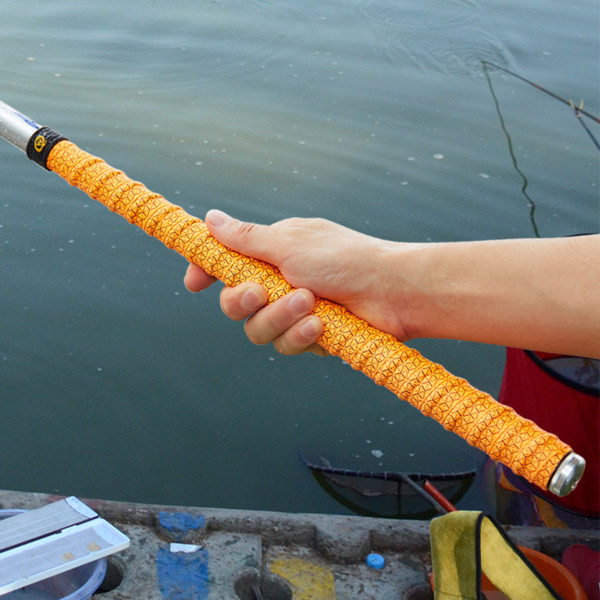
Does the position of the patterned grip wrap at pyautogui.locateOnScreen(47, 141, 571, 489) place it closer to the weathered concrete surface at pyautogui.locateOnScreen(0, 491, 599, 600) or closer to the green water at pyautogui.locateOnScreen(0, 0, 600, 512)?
the weathered concrete surface at pyautogui.locateOnScreen(0, 491, 599, 600)

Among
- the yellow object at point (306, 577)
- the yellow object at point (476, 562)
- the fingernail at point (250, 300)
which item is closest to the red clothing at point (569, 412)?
the yellow object at point (476, 562)

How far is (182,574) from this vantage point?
1.86 metres

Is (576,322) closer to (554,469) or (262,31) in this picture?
(554,469)

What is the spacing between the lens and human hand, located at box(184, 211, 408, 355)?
1536 millimetres

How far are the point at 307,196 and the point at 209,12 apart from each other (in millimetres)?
2819

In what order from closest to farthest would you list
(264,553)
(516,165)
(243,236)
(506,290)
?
1. (506,290)
2. (243,236)
3. (264,553)
4. (516,165)

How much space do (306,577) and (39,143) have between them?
1219 millimetres

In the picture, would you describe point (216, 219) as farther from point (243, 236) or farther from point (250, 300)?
point (250, 300)

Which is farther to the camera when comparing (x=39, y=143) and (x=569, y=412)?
(x=569, y=412)

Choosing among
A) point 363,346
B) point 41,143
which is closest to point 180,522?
point 363,346

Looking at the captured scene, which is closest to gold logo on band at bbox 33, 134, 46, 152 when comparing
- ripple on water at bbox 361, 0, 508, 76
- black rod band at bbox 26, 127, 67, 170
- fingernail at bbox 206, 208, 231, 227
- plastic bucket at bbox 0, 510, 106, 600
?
black rod band at bbox 26, 127, 67, 170

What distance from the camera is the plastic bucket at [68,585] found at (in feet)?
5.54

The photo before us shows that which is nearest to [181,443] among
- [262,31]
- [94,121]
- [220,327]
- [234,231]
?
[220,327]

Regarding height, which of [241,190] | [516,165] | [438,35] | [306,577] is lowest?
[306,577]
